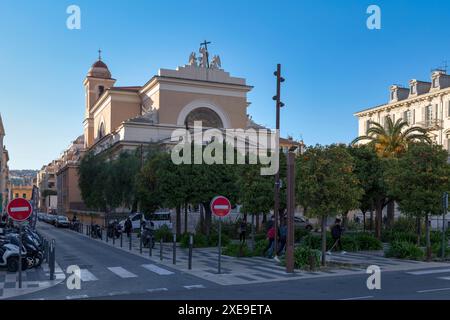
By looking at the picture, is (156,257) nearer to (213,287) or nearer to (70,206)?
(213,287)

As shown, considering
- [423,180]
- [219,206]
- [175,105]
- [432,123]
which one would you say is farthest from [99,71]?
[219,206]

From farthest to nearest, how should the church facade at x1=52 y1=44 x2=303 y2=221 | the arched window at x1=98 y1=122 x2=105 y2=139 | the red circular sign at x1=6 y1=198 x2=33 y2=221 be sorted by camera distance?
the arched window at x1=98 y1=122 x2=105 y2=139 → the church facade at x1=52 y1=44 x2=303 y2=221 → the red circular sign at x1=6 y1=198 x2=33 y2=221

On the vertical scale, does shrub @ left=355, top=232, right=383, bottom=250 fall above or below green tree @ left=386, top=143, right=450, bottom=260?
below

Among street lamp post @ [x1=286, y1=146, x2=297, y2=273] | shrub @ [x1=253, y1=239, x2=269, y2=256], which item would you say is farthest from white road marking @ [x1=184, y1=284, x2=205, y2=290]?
shrub @ [x1=253, y1=239, x2=269, y2=256]

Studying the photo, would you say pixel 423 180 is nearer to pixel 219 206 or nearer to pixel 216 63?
pixel 219 206

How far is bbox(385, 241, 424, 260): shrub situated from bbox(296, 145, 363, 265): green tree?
12.4 feet

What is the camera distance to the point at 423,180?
Result: 22.1 meters

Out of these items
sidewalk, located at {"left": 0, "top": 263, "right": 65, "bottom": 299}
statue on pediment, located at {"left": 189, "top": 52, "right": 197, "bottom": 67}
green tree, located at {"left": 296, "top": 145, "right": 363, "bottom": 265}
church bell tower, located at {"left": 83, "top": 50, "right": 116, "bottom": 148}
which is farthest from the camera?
church bell tower, located at {"left": 83, "top": 50, "right": 116, "bottom": 148}

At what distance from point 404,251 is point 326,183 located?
542 centimetres

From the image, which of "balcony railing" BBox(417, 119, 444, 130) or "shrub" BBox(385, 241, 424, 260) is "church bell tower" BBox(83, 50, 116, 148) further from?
"shrub" BBox(385, 241, 424, 260)

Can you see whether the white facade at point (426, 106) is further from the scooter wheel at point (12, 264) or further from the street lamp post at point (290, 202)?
the scooter wheel at point (12, 264)

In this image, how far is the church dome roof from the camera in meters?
94.4

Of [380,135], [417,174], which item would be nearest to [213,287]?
[417,174]

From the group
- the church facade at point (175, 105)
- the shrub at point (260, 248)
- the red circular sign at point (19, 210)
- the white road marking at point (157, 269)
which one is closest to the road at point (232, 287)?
the white road marking at point (157, 269)
